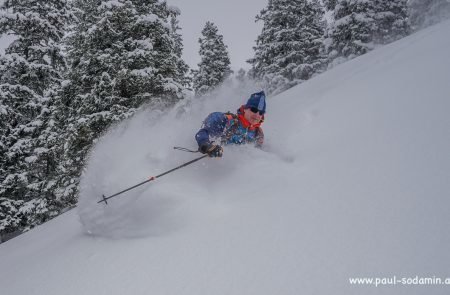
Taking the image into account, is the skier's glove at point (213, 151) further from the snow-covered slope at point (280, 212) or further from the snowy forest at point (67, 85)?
the snowy forest at point (67, 85)

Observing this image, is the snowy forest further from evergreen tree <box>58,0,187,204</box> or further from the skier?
the skier

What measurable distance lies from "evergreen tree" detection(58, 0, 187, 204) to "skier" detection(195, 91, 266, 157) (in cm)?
604

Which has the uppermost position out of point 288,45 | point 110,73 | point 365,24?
point 365,24

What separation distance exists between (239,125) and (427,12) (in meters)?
24.3

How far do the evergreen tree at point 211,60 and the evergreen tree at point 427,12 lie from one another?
47.4ft

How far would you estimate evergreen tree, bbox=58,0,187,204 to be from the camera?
35.1ft

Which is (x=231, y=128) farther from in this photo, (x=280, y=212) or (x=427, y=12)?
(x=427, y=12)

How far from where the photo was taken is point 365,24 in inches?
732

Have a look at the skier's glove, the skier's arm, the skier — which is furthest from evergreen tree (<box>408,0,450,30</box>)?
the skier's glove

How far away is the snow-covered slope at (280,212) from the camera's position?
242cm

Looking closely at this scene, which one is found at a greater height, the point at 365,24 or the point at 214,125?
the point at 365,24

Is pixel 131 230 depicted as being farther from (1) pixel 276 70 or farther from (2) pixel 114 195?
(1) pixel 276 70

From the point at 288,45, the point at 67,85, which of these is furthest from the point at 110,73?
the point at 288,45


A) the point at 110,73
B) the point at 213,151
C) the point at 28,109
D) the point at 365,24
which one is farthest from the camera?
the point at 365,24
